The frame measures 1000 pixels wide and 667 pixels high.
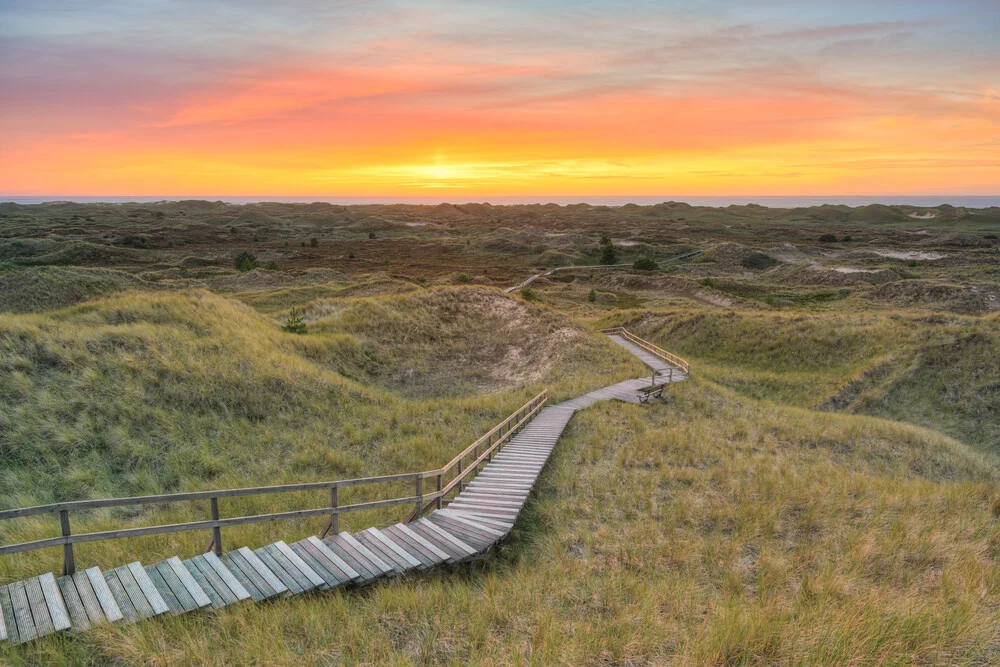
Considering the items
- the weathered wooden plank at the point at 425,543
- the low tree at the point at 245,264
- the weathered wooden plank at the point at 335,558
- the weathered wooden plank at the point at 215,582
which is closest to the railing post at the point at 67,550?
the weathered wooden plank at the point at 215,582

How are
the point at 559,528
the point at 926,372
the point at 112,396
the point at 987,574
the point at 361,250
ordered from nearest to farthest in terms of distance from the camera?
1. the point at 987,574
2. the point at 559,528
3. the point at 112,396
4. the point at 926,372
5. the point at 361,250

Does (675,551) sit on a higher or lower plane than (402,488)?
higher

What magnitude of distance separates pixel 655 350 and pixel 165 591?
106ft

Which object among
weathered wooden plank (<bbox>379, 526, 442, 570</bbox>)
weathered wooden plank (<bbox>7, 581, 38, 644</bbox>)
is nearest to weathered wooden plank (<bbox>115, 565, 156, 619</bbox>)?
weathered wooden plank (<bbox>7, 581, 38, 644</bbox>)

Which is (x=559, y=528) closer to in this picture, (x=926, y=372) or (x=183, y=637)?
(x=183, y=637)

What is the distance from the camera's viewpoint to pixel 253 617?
19.8ft

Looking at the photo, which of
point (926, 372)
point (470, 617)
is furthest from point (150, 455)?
point (926, 372)

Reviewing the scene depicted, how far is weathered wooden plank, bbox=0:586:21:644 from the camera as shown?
526 centimetres

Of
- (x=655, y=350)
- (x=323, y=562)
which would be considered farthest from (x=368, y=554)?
(x=655, y=350)

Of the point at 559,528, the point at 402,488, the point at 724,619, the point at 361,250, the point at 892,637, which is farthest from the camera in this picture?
the point at 361,250

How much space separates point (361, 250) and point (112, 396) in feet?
276

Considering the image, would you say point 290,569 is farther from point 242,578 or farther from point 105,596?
point 105,596

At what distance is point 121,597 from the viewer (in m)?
6.12

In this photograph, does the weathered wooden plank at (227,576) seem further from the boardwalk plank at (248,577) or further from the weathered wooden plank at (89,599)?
the weathered wooden plank at (89,599)
